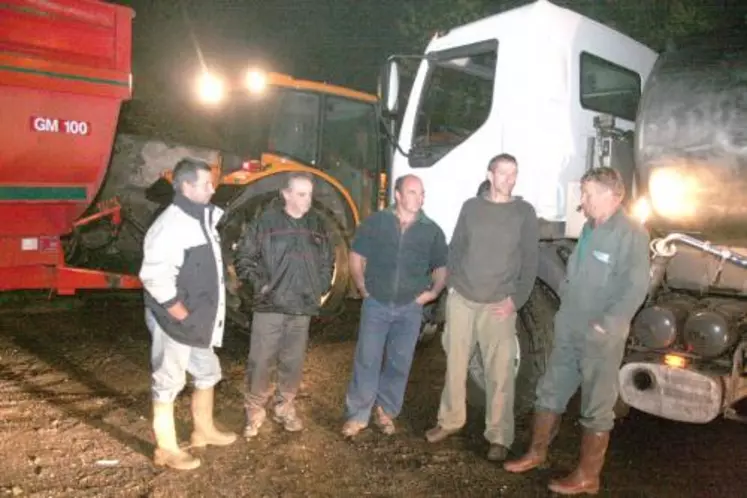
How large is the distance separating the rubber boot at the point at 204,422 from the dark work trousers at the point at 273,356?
10.8 inches

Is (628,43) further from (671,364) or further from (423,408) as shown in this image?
(423,408)

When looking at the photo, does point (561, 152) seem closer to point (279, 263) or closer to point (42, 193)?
point (279, 263)

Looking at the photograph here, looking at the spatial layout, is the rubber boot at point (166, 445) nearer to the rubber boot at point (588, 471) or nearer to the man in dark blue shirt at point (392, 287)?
the man in dark blue shirt at point (392, 287)

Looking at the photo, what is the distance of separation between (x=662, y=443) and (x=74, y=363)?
476 centimetres

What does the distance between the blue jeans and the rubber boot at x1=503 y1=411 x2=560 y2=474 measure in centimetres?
92

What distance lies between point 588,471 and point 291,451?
1.80m

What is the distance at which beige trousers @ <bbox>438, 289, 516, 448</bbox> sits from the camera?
4.13 metres

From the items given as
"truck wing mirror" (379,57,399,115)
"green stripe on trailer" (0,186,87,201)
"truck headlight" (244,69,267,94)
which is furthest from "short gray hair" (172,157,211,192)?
"truck headlight" (244,69,267,94)

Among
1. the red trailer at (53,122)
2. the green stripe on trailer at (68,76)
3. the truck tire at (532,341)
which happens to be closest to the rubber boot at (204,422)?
the truck tire at (532,341)

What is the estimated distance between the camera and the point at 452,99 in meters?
5.36

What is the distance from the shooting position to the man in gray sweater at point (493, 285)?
13.2 feet

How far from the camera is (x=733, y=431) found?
4684 mm

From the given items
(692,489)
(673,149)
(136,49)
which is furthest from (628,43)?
(136,49)

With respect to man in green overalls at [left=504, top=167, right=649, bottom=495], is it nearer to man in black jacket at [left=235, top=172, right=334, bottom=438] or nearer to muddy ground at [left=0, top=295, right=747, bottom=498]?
muddy ground at [left=0, top=295, right=747, bottom=498]
